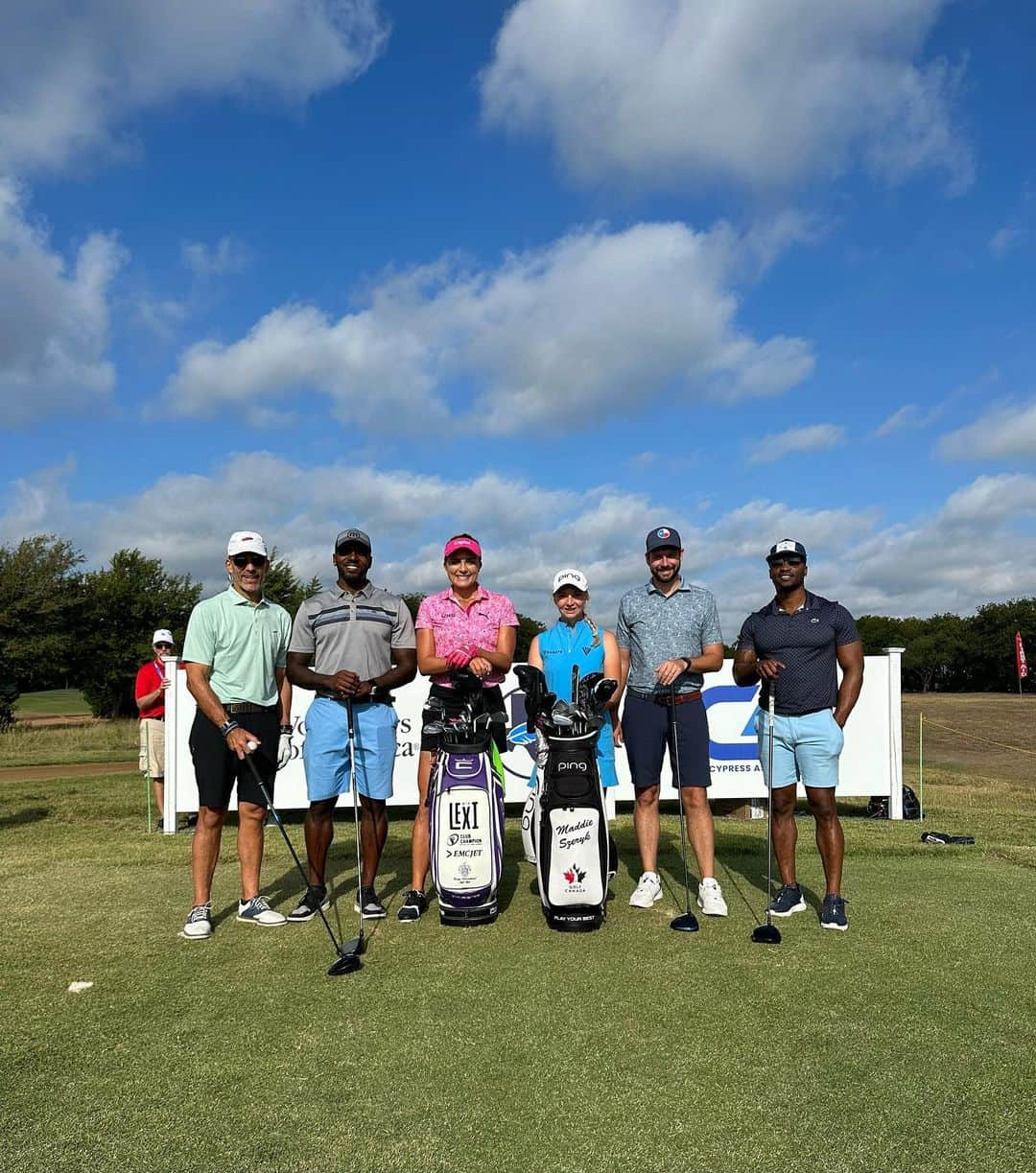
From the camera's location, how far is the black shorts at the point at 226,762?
197 inches

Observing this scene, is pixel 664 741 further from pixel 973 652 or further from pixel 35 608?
pixel 973 652

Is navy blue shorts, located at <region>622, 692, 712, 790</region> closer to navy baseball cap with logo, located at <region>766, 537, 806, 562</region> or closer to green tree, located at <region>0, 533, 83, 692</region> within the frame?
navy baseball cap with logo, located at <region>766, 537, 806, 562</region>

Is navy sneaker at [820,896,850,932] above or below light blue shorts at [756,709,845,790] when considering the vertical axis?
below

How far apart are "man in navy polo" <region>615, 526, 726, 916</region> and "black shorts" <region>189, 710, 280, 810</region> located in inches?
82.7

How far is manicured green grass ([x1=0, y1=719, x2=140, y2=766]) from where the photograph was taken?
18.2 metres

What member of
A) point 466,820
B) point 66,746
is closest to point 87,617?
point 66,746

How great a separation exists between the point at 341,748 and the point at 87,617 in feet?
130

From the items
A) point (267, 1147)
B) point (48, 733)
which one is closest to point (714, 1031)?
point (267, 1147)

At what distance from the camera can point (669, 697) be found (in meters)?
5.38

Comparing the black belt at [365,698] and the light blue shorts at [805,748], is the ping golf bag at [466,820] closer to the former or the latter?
the black belt at [365,698]

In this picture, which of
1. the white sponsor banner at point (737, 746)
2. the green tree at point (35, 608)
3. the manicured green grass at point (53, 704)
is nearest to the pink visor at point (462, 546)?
the white sponsor banner at point (737, 746)

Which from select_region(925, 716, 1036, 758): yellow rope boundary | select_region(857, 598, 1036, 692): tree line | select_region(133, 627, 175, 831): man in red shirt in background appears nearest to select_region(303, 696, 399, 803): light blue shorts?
select_region(133, 627, 175, 831): man in red shirt in background

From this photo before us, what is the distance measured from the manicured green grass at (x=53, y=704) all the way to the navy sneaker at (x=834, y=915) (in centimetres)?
5039

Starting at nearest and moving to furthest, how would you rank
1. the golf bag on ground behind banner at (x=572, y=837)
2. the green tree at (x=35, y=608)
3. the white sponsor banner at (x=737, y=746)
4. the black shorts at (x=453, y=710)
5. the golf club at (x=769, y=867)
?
the golf club at (x=769, y=867) → the golf bag on ground behind banner at (x=572, y=837) → the black shorts at (x=453, y=710) → the white sponsor banner at (x=737, y=746) → the green tree at (x=35, y=608)
